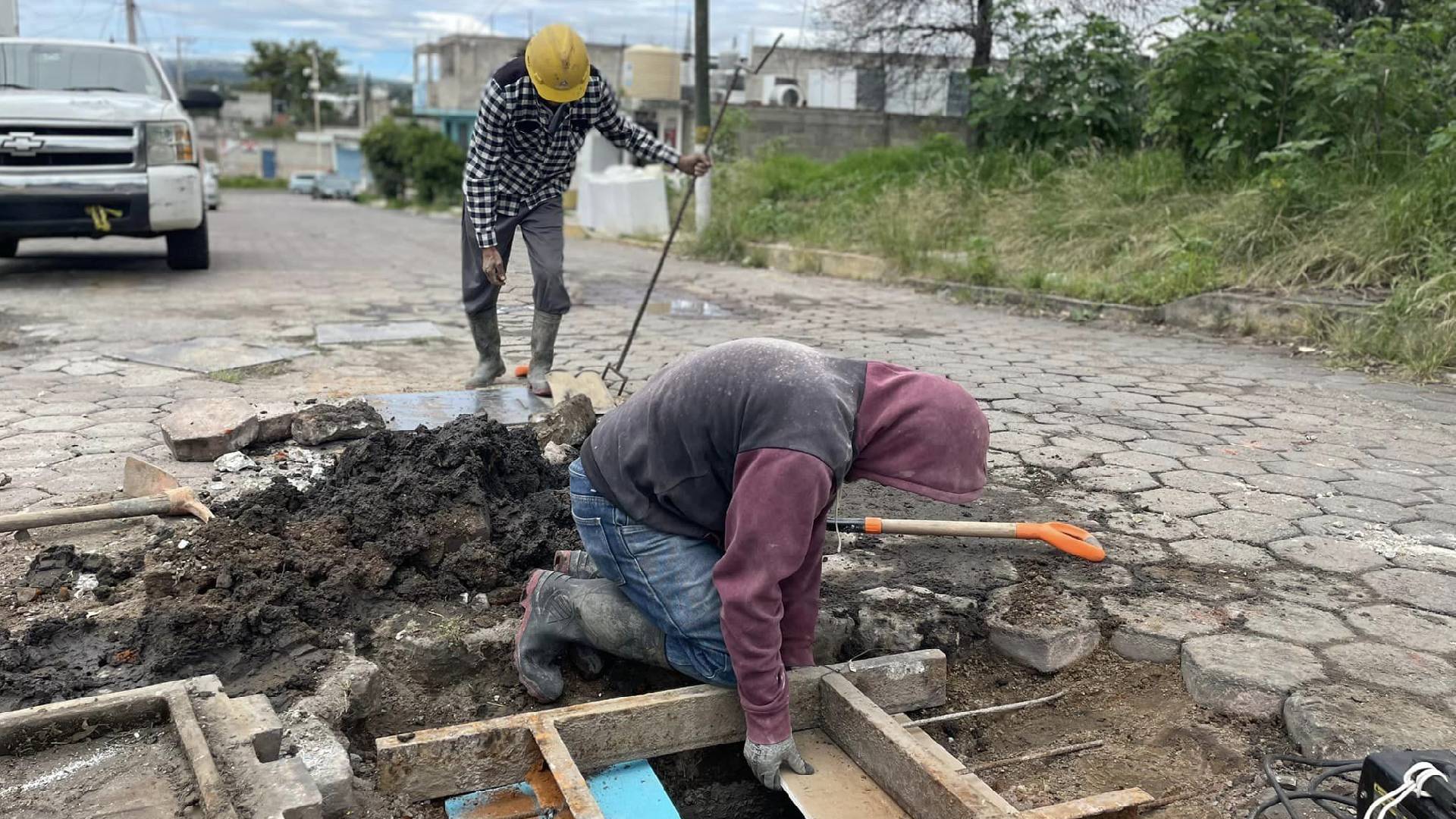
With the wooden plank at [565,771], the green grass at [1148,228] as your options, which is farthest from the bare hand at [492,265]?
the green grass at [1148,228]

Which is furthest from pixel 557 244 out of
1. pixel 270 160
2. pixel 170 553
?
pixel 270 160

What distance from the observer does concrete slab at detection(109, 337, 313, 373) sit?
5535mm

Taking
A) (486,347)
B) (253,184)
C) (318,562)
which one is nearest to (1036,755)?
(318,562)

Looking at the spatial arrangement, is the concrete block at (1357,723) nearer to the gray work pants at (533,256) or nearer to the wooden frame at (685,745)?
the wooden frame at (685,745)

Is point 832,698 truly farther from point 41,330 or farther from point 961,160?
point 961,160

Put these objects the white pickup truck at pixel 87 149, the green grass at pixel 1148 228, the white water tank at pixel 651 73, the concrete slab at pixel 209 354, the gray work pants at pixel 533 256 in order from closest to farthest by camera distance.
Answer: the gray work pants at pixel 533 256 → the concrete slab at pixel 209 354 → the green grass at pixel 1148 228 → the white pickup truck at pixel 87 149 → the white water tank at pixel 651 73

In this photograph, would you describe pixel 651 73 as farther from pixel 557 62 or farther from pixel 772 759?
pixel 772 759

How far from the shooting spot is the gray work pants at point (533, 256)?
480 cm

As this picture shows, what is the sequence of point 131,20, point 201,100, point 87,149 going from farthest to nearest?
point 131,20, point 201,100, point 87,149

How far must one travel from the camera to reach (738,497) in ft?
6.77

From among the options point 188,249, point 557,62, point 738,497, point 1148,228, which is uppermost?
point 557,62

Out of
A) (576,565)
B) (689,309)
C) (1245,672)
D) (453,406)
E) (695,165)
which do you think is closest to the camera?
(1245,672)

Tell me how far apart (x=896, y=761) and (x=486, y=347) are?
3411 millimetres

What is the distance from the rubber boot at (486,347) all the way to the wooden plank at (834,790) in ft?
10.2
